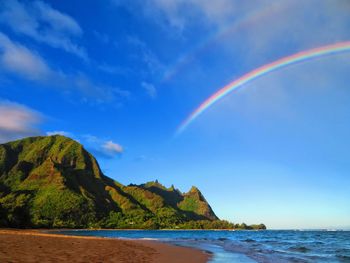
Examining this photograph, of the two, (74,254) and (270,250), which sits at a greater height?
(270,250)

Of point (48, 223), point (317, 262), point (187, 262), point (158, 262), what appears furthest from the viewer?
point (48, 223)

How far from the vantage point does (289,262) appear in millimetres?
30234

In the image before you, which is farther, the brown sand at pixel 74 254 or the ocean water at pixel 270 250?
the ocean water at pixel 270 250

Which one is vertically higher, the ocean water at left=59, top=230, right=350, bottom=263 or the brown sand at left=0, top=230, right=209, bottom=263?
the ocean water at left=59, top=230, right=350, bottom=263

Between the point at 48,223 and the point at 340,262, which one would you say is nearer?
the point at 340,262

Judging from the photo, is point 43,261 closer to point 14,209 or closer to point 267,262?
point 267,262

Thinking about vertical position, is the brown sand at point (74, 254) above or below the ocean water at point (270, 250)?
below

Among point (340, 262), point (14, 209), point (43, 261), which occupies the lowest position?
point (43, 261)

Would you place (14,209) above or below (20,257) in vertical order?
above

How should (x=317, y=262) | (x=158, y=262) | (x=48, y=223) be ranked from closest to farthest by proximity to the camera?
1. (x=158, y=262)
2. (x=317, y=262)
3. (x=48, y=223)

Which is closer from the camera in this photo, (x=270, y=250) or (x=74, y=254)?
(x=74, y=254)

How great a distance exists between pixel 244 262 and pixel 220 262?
79.5 inches

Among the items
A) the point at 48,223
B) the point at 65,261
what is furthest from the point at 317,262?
the point at 48,223

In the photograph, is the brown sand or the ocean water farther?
the ocean water
